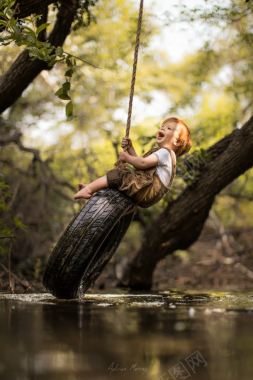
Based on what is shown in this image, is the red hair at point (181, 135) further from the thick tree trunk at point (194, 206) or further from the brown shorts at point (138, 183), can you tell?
the thick tree trunk at point (194, 206)

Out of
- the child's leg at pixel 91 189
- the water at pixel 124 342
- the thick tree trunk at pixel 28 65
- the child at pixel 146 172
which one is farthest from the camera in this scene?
the thick tree trunk at pixel 28 65

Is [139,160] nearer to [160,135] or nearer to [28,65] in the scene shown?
[160,135]

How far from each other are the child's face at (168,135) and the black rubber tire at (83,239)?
0.58 m

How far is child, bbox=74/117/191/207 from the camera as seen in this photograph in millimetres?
4816

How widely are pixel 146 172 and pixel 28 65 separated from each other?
242 cm

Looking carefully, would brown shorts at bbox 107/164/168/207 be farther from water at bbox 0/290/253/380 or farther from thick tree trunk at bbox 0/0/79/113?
thick tree trunk at bbox 0/0/79/113

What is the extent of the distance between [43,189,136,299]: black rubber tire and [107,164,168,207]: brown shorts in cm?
7

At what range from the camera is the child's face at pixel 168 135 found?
5008mm

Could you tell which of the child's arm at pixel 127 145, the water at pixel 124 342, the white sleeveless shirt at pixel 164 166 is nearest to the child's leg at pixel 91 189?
the child's arm at pixel 127 145

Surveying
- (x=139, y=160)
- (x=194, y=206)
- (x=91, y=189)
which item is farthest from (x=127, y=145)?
(x=194, y=206)

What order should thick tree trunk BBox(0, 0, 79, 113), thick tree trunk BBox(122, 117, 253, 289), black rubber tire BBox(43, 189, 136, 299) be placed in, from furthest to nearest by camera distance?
thick tree trunk BBox(122, 117, 253, 289)
thick tree trunk BBox(0, 0, 79, 113)
black rubber tire BBox(43, 189, 136, 299)

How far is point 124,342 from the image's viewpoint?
2924 mm

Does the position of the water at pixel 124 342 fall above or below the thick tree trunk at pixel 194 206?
below

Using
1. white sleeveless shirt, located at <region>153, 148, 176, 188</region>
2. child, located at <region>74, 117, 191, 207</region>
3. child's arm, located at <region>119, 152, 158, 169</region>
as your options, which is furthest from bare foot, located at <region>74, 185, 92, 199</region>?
white sleeveless shirt, located at <region>153, 148, 176, 188</region>
